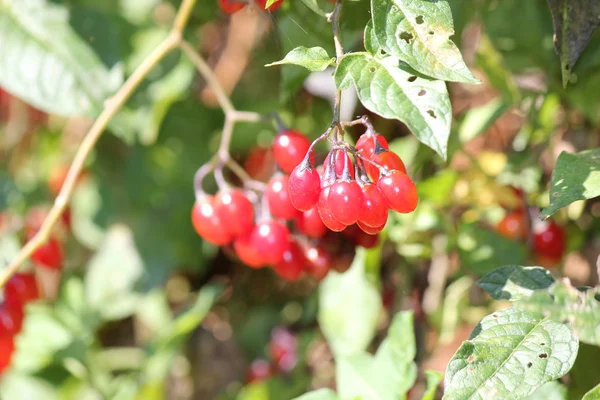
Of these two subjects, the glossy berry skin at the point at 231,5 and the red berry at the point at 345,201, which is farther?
the glossy berry skin at the point at 231,5

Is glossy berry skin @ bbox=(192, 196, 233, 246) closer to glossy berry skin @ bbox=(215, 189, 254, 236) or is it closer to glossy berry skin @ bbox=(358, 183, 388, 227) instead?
glossy berry skin @ bbox=(215, 189, 254, 236)

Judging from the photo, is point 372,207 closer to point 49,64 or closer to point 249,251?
point 249,251

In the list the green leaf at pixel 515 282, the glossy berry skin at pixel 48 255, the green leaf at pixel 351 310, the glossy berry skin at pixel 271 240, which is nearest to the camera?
the green leaf at pixel 515 282

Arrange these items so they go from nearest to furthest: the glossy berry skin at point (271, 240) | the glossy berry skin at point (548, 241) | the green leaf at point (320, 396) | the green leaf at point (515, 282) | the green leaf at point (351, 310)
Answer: the green leaf at point (515, 282) → the green leaf at point (320, 396) → the glossy berry skin at point (271, 240) → the glossy berry skin at point (548, 241) → the green leaf at point (351, 310)

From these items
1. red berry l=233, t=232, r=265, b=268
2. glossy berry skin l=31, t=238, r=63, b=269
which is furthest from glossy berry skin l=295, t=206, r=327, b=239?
glossy berry skin l=31, t=238, r=63, b=269

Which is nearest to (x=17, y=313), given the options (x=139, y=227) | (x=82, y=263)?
(x=139, y=227)

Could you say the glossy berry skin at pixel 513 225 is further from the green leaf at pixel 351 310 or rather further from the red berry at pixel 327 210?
the red berry at pixel 327 210

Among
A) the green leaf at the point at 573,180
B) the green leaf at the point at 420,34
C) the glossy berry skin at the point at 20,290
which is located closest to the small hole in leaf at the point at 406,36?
the green leaf at the point at 420,34

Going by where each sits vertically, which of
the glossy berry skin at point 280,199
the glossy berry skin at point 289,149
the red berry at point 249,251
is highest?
the glossy berry skin at point 289,149

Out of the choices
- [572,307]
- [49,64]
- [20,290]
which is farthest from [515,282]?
[20,290]
